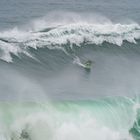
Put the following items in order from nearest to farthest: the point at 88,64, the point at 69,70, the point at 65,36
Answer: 1. the point at 69,70
2. the point at 88,64
3. the point at 65,36

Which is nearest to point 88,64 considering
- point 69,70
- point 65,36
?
point 69,70

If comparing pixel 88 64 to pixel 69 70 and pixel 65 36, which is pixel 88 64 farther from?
pixel 65 36

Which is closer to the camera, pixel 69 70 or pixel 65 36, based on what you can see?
pixel 69 70

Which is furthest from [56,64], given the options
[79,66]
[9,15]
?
[9,15]

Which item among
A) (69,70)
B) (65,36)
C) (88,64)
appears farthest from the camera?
(65,36)

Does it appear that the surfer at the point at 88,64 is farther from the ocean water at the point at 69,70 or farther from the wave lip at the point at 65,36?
the wave lip at the point at 65,36

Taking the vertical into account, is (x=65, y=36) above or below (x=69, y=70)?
above

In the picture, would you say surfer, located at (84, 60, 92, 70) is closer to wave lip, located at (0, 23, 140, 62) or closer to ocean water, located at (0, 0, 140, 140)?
ocean water, located at (0, 0, 140, 140)

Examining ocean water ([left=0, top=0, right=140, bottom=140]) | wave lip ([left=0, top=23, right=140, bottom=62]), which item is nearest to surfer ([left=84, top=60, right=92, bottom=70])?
ocean water ([left=0, top=0, right=140, bottom=140])
